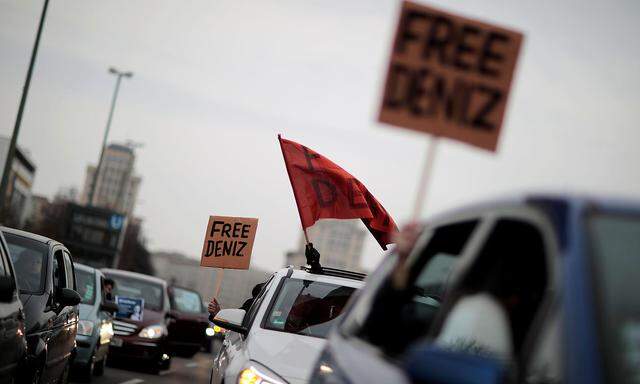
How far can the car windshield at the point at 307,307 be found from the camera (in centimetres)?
838

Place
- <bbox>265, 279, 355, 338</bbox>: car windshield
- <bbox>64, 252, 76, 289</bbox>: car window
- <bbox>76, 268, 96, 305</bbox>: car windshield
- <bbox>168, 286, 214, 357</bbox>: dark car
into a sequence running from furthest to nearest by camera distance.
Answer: <bbox>168, 286, 214, 357</bbox>: dark car
<bbox>76, 268, 96, 305</bbox>: car windshield
<bbox>64, 252, 76, 289</bbox>: car window
<bbox>265, 279, 355, 338</bbox>: car windshield

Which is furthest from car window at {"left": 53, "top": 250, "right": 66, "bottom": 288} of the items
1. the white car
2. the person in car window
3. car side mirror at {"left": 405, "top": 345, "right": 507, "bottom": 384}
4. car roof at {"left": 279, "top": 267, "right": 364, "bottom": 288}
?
car side mirror at {"left": 405, "top": 345, "right": 507, "bottom": 384}

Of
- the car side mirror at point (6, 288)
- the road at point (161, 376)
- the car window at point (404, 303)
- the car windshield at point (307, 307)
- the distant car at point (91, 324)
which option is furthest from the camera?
the road at point (161, 376)

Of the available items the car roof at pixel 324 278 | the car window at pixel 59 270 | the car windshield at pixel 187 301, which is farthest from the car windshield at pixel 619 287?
the car windshield at pixel 187 301

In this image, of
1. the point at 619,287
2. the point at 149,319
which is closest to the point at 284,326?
the point at 619,287

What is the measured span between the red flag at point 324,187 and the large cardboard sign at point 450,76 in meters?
6.57

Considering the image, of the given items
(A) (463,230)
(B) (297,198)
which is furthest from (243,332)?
(A) (463,230)

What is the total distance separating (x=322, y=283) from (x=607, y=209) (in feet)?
20.5

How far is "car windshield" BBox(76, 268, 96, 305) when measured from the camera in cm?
1495

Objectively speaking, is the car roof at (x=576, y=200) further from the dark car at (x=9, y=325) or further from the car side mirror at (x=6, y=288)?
the dark car at (x=9, y=325)

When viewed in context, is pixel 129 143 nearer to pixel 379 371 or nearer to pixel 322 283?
pixel 322 283

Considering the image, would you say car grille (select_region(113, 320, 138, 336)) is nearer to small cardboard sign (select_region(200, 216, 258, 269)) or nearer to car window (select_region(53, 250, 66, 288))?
small cardboard sign (select_region(200, 216, 258, 269))

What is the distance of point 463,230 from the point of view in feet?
13.2

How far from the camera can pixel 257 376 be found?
23.7 feet
